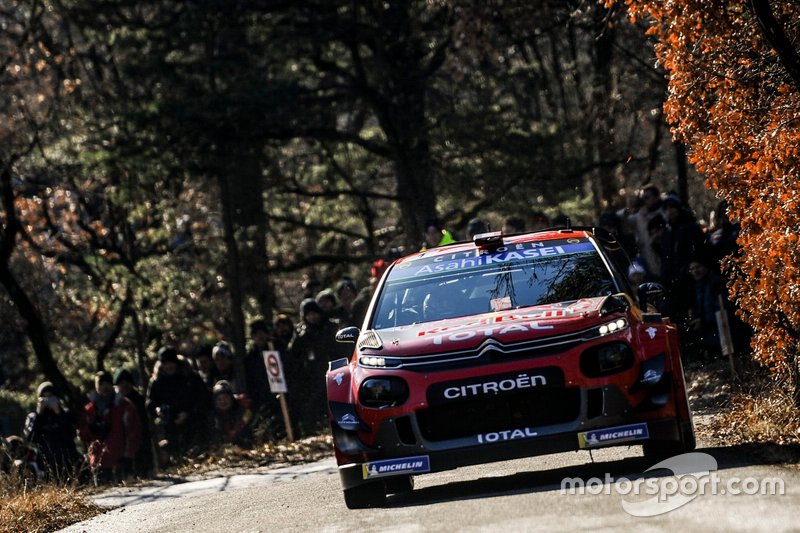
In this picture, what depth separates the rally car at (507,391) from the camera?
9055mm

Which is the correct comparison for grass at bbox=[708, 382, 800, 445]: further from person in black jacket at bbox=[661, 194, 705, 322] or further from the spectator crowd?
the spectator crowd

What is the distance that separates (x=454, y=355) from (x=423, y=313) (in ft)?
4.06

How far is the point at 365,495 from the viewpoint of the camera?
9.63m

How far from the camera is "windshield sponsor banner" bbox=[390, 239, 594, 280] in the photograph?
10.8 meters

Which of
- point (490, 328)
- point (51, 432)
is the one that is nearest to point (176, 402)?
point (51, 432)

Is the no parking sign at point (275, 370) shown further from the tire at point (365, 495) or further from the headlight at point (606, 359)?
the headlight at point (606, 359)

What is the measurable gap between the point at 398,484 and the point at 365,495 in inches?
19.4

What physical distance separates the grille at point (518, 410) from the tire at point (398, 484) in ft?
3.14

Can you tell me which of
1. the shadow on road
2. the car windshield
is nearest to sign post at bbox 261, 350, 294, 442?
the car windshield

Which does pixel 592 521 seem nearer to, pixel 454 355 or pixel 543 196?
pixel 454 355

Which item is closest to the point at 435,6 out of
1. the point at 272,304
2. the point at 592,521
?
the point at 272,304

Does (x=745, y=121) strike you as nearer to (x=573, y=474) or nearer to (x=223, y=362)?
(x=573, y=474)

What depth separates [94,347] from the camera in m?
30.4

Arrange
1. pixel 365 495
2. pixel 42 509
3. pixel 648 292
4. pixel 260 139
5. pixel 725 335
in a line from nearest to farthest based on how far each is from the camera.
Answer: pixel 365 495 → pixel 648 292 → pixel 42 509 → pixel 725 335 → pixel 260 139
